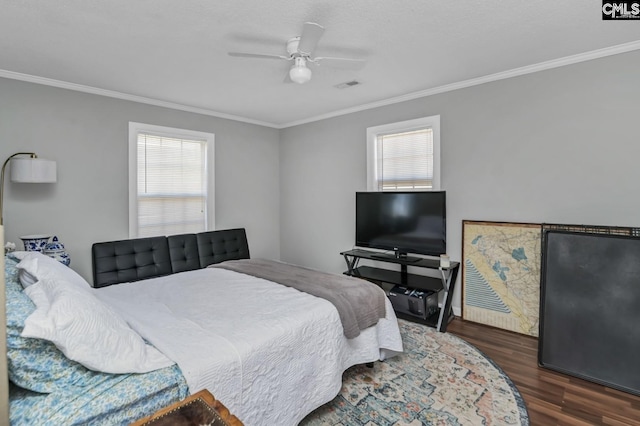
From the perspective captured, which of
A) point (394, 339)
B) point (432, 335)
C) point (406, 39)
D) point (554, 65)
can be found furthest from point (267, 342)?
point (554, 65)

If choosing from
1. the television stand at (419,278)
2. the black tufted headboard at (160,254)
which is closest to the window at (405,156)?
the television stand at (419,278)

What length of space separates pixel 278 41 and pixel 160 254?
110 inches

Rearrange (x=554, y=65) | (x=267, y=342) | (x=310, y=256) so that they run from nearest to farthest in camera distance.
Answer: (x=267, y=342) < (x=554, y=65) < (x=310, y=256)

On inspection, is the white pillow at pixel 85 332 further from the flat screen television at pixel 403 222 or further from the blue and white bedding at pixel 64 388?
the flat screen television at pixel 403 222

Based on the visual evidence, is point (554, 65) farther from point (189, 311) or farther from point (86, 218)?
point (86, 218)

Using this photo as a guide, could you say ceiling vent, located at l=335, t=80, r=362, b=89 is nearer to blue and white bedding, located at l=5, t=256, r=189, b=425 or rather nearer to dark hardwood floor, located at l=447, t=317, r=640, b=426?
dark hardwood floor, located at l=447, t=317, r=640, b=426

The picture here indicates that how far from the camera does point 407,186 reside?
13.4 ft

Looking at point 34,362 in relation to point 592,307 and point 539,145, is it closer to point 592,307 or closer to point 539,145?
point 592,307

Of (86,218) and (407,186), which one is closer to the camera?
(86,218)

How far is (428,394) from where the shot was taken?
2.33 meters

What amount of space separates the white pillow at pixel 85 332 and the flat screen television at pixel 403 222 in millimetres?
2832

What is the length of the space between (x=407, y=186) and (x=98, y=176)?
3589 mm

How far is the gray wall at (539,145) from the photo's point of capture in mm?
2742

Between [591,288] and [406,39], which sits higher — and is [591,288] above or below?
below
